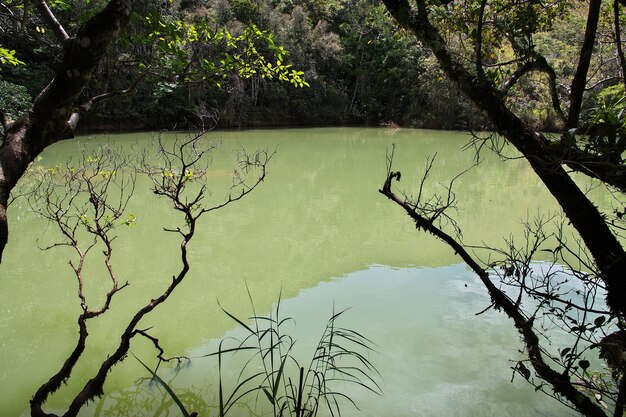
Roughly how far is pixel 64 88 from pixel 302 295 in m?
2.79

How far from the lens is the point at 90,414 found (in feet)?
7.53

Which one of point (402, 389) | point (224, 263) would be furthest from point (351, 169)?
point (402, 389)

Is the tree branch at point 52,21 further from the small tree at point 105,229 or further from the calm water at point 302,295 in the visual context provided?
the calm water at point 302,295

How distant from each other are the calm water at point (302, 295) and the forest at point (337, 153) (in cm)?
10

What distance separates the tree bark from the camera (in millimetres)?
1372

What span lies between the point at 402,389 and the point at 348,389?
30 centimetres

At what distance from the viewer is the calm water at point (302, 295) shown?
255 cm

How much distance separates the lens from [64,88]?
4.64 ft

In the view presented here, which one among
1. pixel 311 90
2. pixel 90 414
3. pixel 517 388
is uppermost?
pixel 311 90

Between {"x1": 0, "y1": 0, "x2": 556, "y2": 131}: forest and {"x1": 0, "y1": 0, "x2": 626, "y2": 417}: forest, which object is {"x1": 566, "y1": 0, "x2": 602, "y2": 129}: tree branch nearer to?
{"x1": 0, "y1": 0, "x2": 626, "y2": 417}: forest

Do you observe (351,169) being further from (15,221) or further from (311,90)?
(311,90)

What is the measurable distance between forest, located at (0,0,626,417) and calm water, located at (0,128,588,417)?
0.10 meters

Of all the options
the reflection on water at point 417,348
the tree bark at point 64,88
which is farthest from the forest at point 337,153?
the reflection on water at point 417,348

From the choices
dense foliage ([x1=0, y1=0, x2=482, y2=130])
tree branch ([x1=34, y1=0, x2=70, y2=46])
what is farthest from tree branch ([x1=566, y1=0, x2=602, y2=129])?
dense foliage ([x1=0, y1=0, x2=482, y2=130])
